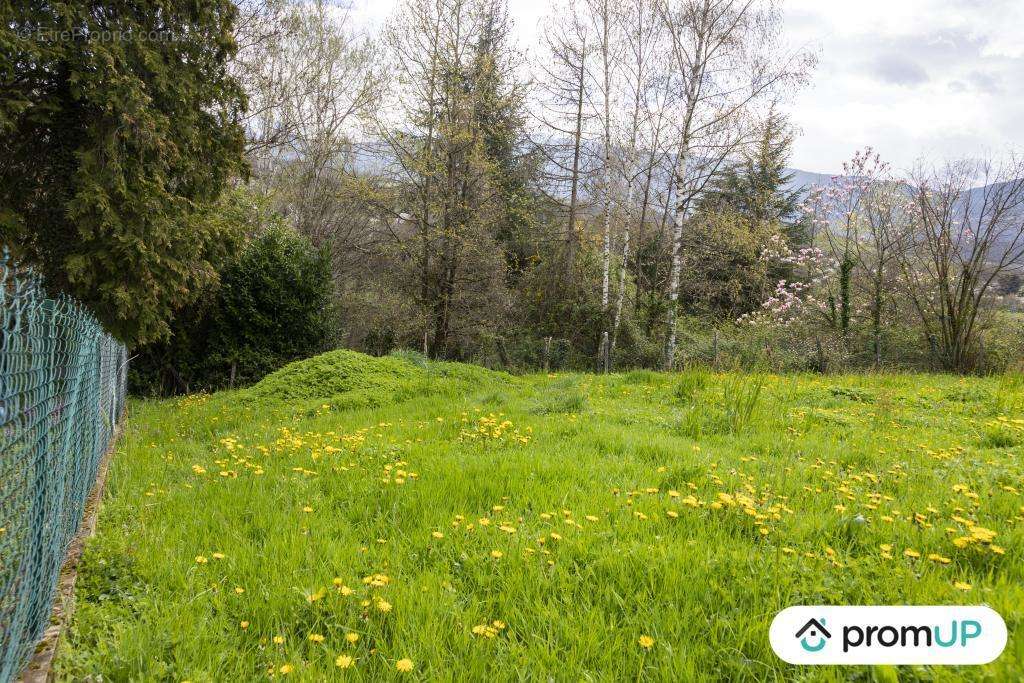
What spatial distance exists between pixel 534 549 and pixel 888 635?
4.85 feet

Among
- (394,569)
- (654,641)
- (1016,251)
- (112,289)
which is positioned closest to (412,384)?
(112,289)

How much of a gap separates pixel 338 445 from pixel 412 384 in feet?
13.3

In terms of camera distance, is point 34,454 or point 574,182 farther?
point 574,182

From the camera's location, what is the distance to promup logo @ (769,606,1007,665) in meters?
1.91

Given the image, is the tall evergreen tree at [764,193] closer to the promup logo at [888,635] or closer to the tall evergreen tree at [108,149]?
the tall evergreen tree at [108,149]

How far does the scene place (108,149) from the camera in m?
7.76

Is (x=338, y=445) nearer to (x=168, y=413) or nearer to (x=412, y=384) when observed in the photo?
(x=412, y=384)

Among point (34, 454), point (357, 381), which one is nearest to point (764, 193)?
point (357, 381)

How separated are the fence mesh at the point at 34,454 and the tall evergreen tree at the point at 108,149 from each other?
540 cm

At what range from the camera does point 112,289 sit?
807cm

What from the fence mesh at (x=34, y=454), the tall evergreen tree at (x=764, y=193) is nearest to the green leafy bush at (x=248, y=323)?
the fence mesh at (x=34, y=454)

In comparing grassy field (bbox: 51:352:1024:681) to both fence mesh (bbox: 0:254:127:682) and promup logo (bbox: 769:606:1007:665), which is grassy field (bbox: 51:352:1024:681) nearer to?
promup logo (bbox: 769:606:1007:665)

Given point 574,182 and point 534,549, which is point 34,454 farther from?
Result: point 574,182

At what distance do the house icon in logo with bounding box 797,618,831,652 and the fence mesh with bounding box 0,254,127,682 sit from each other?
255 centimetres
